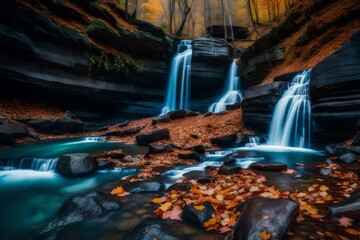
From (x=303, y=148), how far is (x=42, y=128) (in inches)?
497

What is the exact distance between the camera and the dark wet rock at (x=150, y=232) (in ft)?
7.60

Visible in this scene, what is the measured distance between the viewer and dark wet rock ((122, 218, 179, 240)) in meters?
2.32

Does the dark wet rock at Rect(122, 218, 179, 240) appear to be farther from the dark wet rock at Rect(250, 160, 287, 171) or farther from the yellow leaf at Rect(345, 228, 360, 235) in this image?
the dark wet rock at Rect(250, 160, 287, 171)

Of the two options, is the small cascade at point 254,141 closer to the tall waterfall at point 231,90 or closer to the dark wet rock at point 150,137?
the dark wet rock at point 150,137

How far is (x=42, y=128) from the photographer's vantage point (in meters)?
11.7

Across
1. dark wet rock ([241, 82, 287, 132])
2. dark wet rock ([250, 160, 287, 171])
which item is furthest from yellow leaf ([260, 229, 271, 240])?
dark wet rock ([241, 82, 287, 132])

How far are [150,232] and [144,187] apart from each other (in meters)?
1.52

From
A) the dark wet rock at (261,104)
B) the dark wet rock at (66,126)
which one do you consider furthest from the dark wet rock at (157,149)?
the dark wet rock at (66,126)

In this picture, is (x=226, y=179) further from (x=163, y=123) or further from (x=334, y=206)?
(x=163, y=123)

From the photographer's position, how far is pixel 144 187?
152 inches

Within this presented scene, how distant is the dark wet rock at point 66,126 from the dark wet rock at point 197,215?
1202 centimetres

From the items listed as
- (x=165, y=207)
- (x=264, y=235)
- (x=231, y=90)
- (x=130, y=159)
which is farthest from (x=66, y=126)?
(x=264, y=235)

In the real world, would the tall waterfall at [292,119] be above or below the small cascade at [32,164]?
above

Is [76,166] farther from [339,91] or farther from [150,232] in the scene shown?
[339,91]
